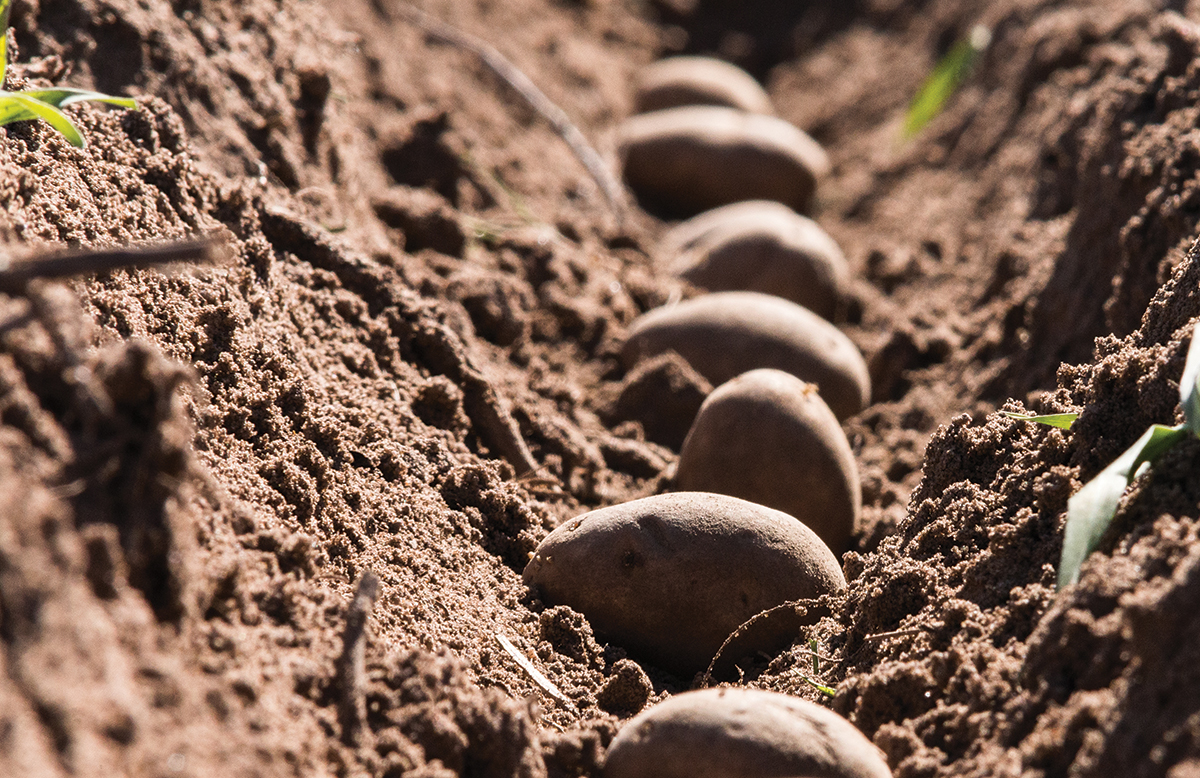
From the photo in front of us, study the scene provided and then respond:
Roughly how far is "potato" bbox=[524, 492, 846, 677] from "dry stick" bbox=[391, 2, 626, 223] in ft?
8.74

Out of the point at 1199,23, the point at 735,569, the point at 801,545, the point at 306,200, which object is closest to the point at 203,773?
the point at 735,569

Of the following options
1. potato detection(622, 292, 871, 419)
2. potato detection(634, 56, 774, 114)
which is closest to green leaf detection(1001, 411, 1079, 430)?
potato detection(622, 292, 871, 419)

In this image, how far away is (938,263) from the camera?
15.3ft

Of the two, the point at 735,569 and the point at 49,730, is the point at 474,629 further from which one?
the point at 49,730

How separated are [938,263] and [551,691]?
307cm

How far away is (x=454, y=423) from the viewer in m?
2.94

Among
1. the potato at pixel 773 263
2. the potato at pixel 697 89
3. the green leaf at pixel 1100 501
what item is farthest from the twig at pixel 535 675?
the potato at pixel 697 89

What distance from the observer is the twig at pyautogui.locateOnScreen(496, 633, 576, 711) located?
7.38ft

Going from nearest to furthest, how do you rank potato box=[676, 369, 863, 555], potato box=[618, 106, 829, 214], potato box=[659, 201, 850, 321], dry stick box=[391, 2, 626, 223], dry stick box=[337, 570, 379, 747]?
dry stick box=[337, 570, 379, 747] → potato box=[676, 369, 863, 555] → potato box=[659, 201, 850, 321] → dry stick box=[391, 2, 626, 223] → potato box=[618, 106, 829, 214]

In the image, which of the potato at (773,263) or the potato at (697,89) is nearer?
the potato at (773,263)

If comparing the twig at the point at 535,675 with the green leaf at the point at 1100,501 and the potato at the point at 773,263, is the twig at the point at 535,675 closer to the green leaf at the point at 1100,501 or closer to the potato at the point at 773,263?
the green leaf at the point at 1100,501

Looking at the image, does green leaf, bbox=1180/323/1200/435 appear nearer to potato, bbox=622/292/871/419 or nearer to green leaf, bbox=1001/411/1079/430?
green leaf, bbox=1001/411/1079/430

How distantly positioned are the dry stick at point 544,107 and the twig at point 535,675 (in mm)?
2919

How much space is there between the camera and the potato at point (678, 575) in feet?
7.96
